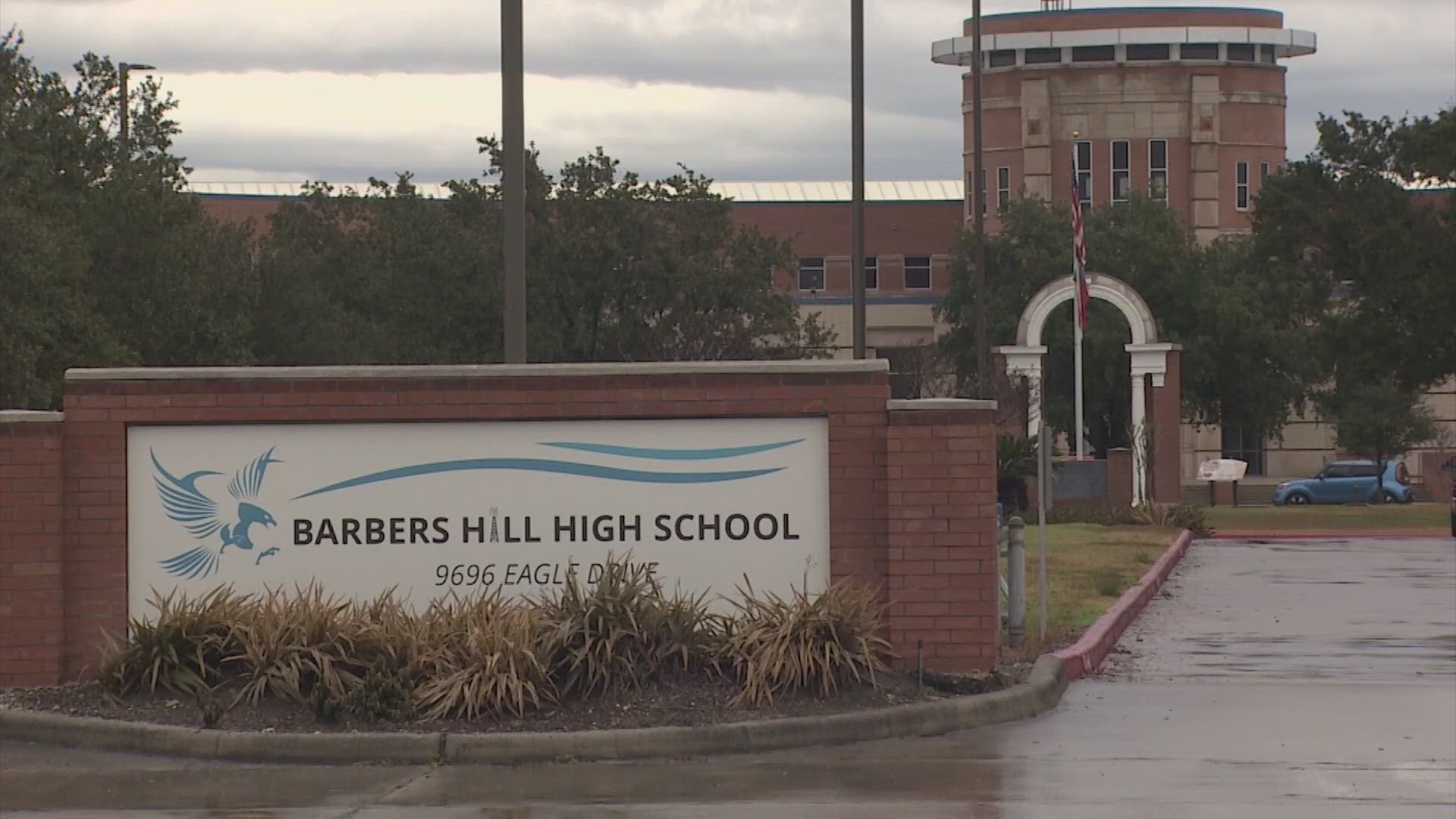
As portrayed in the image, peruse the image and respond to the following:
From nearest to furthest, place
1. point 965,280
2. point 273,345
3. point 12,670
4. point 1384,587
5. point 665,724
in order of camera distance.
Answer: point 665,724 → point 12,670 → point 1384,587 → point 273,345 → point 965,280

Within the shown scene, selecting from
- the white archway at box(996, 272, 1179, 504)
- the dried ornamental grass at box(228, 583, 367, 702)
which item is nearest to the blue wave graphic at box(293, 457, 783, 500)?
the dried ornamental grass at box(228, 583, 367, 702)

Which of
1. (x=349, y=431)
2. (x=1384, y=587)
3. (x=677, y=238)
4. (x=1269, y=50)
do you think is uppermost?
(x=1269, y=50)

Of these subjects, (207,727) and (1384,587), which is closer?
(207,727)

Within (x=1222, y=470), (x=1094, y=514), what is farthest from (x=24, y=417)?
(x=1222, y=470)

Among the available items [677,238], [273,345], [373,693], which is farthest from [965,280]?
[373,693]

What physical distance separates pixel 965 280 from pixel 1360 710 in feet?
191

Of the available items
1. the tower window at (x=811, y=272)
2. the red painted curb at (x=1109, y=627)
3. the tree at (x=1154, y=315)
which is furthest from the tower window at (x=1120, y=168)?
the red painted curb at (x=1109, y=627)

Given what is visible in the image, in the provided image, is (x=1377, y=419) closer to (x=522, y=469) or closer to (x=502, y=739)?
(x=522, y=469)

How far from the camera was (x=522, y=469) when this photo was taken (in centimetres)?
1304

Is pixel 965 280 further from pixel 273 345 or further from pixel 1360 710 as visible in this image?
pixel 1360 710

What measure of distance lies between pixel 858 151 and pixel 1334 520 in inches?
993

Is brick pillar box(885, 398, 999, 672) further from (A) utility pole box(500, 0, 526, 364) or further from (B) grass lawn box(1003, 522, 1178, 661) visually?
(A) utility pole box(500, 0, 526, 364)

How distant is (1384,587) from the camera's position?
949 inches

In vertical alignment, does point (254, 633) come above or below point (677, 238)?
below
